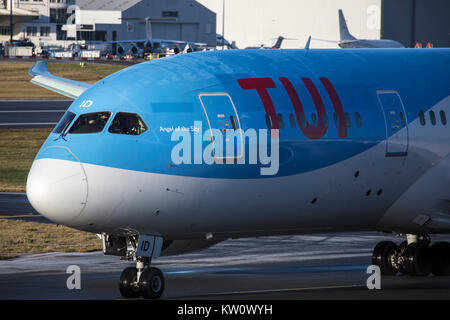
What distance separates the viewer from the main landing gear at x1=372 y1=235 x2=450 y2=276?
21.6 metres

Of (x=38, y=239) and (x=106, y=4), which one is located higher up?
(x=106, y=4)

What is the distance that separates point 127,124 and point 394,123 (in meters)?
5.59

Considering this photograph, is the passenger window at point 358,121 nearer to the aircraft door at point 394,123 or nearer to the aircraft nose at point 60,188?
the aircraft door at point 394,123

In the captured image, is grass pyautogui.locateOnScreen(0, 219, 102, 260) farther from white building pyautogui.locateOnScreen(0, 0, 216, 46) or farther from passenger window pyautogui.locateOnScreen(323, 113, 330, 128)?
white building pyautogui.locateOnScreen(0, 0, 216, 46)

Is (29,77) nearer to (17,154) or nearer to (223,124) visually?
(17,154)

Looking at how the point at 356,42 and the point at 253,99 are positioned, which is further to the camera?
the point at 356,42

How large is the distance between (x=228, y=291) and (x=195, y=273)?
2.63 metres

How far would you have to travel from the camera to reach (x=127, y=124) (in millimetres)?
16812

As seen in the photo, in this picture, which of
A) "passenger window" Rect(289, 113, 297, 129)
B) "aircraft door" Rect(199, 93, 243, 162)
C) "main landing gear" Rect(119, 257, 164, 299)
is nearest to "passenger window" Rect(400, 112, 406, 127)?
"passenger window" Rect(289, 113, 297, 129)

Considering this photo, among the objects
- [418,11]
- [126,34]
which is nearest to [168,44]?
[126,34]

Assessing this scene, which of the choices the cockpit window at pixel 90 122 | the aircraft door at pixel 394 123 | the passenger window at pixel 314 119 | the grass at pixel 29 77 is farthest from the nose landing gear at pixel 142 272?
the grass at pixel 29 77

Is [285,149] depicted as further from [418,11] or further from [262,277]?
[418,11]

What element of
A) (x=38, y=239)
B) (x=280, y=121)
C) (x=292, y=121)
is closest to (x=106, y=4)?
(x=38, y=239)
